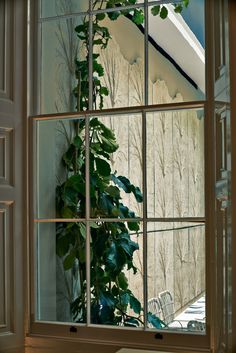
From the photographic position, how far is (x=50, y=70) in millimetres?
2699

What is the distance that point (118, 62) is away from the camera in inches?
102

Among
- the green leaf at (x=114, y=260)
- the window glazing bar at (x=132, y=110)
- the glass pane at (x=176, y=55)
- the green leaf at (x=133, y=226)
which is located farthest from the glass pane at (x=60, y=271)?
the glass pane at (x=176, y=55)

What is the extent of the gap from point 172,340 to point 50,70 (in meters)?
1.39


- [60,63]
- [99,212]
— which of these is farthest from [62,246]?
[60,63]

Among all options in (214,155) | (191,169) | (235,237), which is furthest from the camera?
(191,169)

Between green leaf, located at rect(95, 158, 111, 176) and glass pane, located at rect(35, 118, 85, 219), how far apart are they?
3.3 inches

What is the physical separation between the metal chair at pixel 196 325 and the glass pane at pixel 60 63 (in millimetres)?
1130

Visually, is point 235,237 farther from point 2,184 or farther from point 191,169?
point 2,184

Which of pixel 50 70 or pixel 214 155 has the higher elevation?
pixel 50 70

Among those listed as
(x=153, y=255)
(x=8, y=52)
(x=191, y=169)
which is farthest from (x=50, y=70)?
(x=153, y=255)

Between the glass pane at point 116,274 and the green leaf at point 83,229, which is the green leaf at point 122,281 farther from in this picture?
the green leaf at point 83,229

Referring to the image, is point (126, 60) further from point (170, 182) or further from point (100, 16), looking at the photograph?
point (170, 182)

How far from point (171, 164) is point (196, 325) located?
2.32 feet

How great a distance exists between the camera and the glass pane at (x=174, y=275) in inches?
93.3
